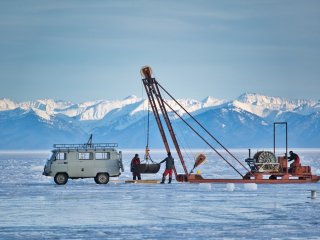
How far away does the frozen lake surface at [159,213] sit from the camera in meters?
27.3

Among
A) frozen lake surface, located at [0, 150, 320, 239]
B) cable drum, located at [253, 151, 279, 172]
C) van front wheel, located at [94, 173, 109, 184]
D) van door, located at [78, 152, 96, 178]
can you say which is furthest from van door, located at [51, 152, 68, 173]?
cable drum, located at [253, 151, 279, 172]

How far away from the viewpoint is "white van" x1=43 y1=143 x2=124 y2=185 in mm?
53000

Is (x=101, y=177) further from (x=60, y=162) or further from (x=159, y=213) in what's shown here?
(x=159, y=213)

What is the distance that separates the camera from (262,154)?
53.7m

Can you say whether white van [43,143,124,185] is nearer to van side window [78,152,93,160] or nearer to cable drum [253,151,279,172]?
van side window [78,152,93,160]

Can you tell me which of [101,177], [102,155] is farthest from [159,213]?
[101,177]

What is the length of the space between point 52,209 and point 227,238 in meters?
11.4

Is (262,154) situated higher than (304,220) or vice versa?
(262,154)

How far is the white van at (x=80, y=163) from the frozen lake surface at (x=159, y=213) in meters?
2.85

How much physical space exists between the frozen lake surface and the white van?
9.34 feet

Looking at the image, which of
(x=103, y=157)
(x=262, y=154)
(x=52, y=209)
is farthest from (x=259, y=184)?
(x=52, y=209)

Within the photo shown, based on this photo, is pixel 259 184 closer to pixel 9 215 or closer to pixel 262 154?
pixel 262 154

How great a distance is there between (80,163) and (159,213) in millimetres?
19933

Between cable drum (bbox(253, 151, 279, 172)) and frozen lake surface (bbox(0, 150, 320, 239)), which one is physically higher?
cable drum (bbox(253, 151, 279, 172))
